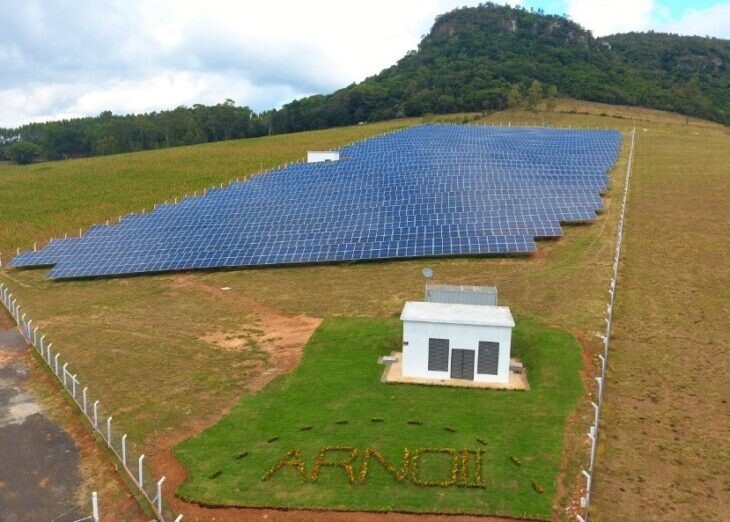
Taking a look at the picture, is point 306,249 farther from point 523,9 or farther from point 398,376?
point 523,9

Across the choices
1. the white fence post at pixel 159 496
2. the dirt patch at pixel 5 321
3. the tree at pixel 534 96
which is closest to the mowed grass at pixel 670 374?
the white fence post at pixel 159 496

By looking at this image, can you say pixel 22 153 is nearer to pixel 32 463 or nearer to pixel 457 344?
pixel 32 463

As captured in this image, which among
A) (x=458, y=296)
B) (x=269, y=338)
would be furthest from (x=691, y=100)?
(x=269, y=338)

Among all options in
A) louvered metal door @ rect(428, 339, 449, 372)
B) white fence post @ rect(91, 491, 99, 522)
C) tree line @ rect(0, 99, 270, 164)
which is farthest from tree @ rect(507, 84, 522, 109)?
white fence post @ rect(91, 491, 99, 522)

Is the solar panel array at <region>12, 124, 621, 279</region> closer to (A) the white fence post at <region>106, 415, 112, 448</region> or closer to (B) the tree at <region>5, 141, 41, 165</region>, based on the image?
(A) the white fence post at <region>106, 415, 112, 448</region>

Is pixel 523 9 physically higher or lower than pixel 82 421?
higher

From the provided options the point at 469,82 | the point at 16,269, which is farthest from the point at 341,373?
the point at 469,82
